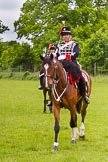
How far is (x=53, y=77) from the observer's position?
11.0 metres

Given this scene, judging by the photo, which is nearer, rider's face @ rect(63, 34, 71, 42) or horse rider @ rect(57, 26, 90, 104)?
horse rider @ rect(57, 26, 90, 104)

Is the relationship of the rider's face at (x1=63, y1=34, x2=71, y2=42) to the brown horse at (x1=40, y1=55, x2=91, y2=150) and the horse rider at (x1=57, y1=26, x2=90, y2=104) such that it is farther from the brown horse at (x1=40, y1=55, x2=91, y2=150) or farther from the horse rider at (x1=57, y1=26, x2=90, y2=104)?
the brown horse at (x1=40, y1=55, x2=91, y2=150)

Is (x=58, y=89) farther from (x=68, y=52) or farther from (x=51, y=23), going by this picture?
(x=51, y=23)

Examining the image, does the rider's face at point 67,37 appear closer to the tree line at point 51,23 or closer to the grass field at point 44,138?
the grass field at point 44,138

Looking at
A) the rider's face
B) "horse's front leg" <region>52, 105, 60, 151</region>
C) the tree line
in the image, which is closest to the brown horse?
"horse's front leg" <region>52, 105, 60, 151</region>

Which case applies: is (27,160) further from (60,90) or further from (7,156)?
(60,90)

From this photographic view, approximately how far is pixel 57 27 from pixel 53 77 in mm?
53503

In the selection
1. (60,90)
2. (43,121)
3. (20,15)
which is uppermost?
(20,15)

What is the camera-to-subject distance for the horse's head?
10.7 meters

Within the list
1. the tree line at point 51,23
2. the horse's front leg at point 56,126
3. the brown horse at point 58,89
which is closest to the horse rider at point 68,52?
the brown horse at point 58,89

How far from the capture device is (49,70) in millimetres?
10836

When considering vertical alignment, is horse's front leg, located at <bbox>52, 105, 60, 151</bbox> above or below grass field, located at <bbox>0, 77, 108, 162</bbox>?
above

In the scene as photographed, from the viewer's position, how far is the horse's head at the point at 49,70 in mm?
10695

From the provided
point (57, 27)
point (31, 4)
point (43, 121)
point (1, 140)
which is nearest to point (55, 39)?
point (57, 27)
